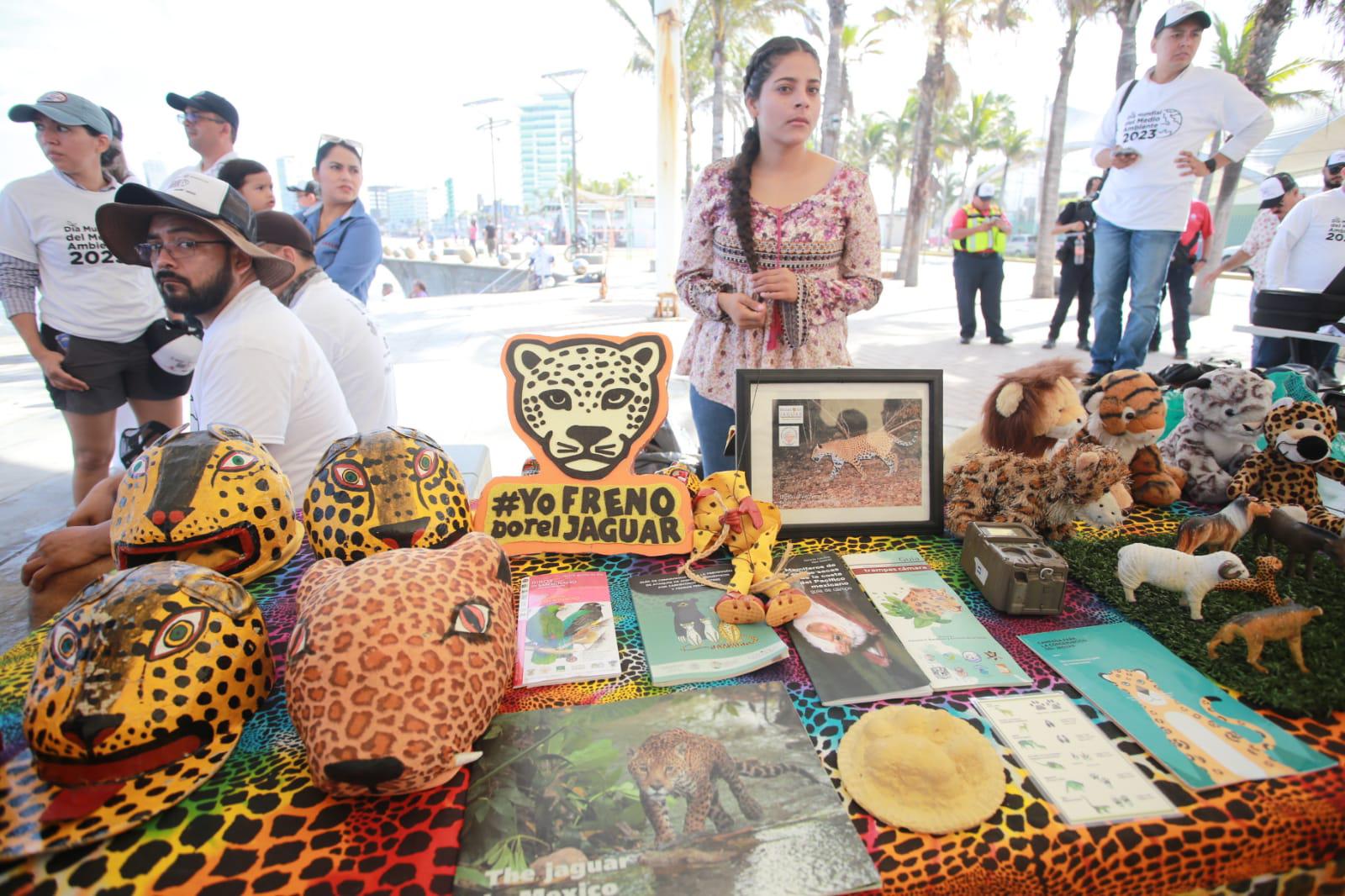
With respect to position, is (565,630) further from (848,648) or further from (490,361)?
(490,361)

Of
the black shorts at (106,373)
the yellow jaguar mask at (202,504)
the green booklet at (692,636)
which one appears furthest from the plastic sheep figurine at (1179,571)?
the black shorts at (106,373)

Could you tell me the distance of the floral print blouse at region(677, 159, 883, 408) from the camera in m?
1.80

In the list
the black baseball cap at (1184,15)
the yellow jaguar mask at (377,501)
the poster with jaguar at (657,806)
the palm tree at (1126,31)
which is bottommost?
the poster with jaguar at (657,806)

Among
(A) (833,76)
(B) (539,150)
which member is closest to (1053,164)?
(A) (833,76)

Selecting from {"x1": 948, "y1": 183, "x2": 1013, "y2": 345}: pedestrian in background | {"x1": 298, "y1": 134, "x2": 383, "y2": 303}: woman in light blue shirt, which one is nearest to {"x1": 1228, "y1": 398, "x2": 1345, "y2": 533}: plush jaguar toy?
{"x1": 298, "y1": 134, "x2": 383, "y2": 303}: woman in light blue shirt

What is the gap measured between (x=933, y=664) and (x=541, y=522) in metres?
0.74

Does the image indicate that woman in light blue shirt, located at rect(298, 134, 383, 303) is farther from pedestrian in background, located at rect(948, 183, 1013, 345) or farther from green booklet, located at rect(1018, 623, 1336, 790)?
pedestrian in background, located at rect(948, 183, 1013, 345)

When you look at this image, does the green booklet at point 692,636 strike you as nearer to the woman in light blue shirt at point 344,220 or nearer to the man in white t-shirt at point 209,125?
the woman in light blue shirt at point 344,220

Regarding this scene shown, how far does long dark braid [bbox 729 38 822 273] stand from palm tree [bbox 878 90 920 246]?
31697mm

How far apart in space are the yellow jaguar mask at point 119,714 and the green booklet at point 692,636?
0.56 metres

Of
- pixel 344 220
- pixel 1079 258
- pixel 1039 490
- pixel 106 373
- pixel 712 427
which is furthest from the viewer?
pixel 1079 258

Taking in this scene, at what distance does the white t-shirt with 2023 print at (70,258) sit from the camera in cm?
265

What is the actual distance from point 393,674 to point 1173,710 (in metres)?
0.99

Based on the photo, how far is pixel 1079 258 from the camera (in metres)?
6.36
